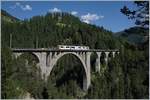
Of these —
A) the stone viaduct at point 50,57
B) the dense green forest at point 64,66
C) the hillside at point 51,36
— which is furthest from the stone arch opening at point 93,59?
the hillside at point 51,36

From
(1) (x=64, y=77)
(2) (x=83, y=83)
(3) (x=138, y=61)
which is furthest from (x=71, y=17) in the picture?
(3) (x=138, y=61)

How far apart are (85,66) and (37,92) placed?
26.6 m

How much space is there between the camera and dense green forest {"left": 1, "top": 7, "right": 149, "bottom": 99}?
671 inches

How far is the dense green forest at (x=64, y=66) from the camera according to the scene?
17.0 metres

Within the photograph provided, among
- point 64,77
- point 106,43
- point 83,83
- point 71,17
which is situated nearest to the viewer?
point 83,83

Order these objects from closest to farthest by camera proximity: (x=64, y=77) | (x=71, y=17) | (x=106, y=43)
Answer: (x=64, y=77) < (x=106, y=43) < (x=71, y=17)

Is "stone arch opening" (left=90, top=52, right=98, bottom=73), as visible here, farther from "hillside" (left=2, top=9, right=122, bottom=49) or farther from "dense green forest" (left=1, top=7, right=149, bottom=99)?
"hillside" (left=2, top=9, right=122, bottom=49)

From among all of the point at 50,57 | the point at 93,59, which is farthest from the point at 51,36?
the point at 50,57

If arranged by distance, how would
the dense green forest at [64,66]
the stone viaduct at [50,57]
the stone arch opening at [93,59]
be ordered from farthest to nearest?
the stone arch opening at [93,59] → the stone viaduct at [50,57] → the dense green forest at [64,66]

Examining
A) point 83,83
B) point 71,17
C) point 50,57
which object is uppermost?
point 71,17

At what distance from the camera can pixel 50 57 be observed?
171ft

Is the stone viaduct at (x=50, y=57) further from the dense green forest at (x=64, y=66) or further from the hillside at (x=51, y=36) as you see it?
the hillside at (x=51, y=36)

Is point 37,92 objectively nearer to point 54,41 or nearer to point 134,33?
point 134,33

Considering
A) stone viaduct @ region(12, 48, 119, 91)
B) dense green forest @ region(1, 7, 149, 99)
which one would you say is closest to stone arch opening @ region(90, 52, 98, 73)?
dense green forest @ region(1, 7, 149, 99)
